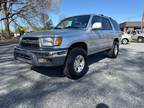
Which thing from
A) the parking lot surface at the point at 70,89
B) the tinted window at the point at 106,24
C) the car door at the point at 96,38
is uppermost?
the tinted window at the point at 106,24

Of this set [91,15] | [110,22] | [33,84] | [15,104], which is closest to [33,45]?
[33,84]

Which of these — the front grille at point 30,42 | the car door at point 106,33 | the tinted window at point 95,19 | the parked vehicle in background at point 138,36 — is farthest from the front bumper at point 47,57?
the parked vehicle in background at point 138,36

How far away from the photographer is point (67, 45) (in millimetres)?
4547

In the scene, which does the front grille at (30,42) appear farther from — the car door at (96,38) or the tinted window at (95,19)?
the tinted window at (95,19)

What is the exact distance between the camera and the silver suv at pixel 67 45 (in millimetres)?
4371

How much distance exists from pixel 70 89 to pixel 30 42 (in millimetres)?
1701

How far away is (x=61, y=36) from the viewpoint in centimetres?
443

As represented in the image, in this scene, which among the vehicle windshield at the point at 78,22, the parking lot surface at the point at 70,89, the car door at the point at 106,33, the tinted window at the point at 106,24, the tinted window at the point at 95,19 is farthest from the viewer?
the tinted window at the point at 106,24

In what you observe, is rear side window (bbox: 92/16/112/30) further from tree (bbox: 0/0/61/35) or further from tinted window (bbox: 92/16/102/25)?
tree (bbox: 0/0/61/35)

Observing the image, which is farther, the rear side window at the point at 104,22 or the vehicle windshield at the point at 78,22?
the rear side window at the point at 104,22

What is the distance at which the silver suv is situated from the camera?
437 cm

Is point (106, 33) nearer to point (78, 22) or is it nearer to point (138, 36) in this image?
point (78, 22)

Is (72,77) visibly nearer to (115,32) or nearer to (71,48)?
(71,48)

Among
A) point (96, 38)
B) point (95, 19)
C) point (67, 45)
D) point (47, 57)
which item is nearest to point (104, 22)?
point (95, 19)
